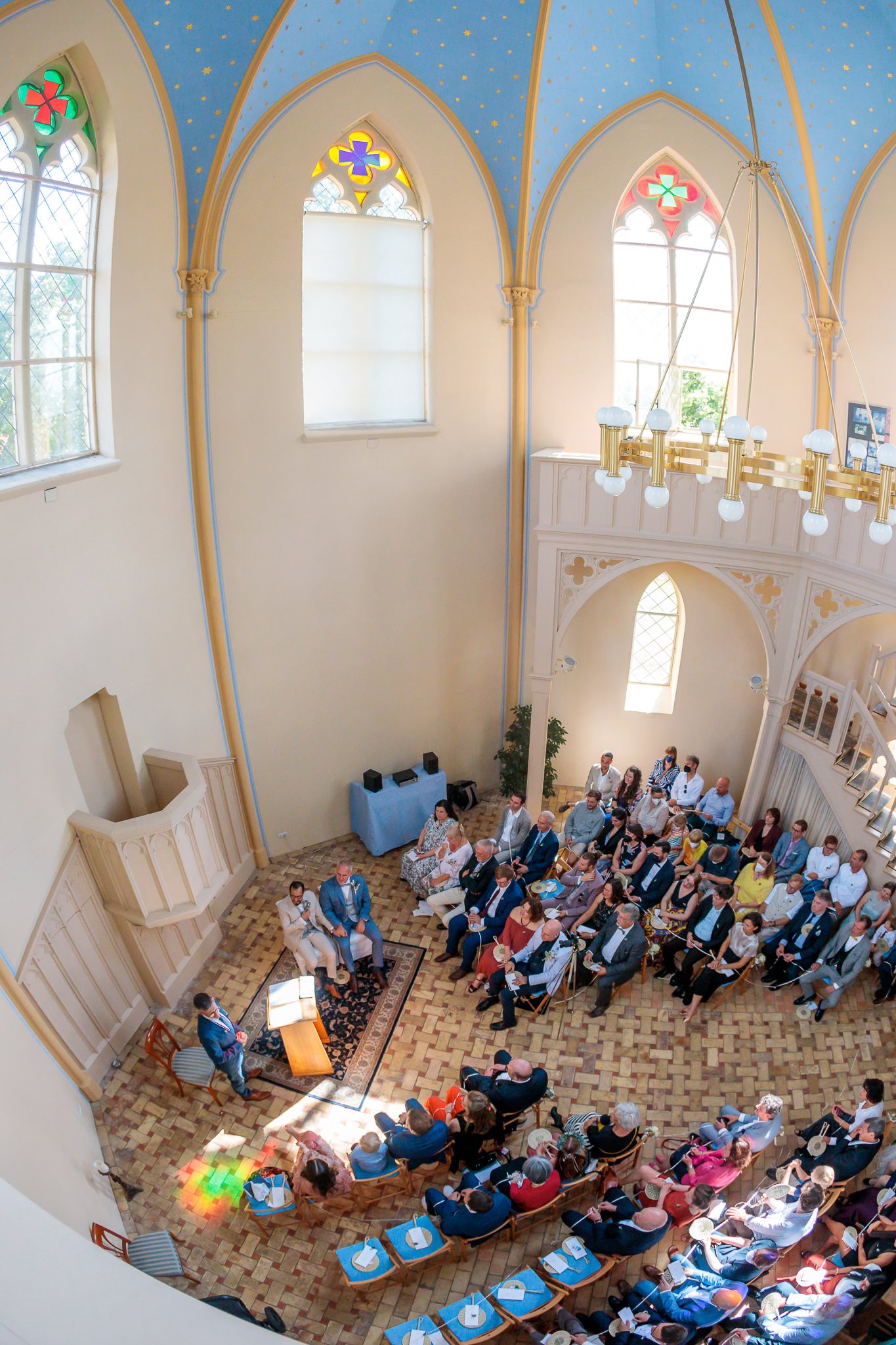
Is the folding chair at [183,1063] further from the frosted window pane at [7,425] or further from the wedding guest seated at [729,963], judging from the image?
the frosted window pane at [7,425]

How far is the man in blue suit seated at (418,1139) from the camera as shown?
656 cm

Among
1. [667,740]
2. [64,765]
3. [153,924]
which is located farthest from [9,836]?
[667,740]

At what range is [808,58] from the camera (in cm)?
880

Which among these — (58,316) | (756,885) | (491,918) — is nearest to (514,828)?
(491,918)

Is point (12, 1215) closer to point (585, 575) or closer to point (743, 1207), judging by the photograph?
point (743, 1207)

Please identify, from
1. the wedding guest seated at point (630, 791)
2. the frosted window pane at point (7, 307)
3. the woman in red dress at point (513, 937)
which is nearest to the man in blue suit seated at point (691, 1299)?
the woman in red dress at point (513, 937)

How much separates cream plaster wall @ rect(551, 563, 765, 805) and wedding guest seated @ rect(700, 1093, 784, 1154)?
19.2ft

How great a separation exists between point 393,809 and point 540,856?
216cm

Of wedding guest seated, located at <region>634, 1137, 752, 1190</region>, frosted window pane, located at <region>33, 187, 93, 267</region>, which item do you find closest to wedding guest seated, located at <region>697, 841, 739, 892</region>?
wedding guest seated, located at <region>634, 1137, 752, 1190</region>

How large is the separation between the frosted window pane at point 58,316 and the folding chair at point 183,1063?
238 inches

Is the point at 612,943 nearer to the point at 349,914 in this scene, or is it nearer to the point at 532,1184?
the point at 349,914

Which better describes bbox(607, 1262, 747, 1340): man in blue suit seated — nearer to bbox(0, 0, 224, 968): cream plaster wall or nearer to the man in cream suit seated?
the man in cream suit seated

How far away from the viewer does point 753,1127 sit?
6.69 meters

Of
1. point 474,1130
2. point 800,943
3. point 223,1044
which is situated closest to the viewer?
point 474,1130
